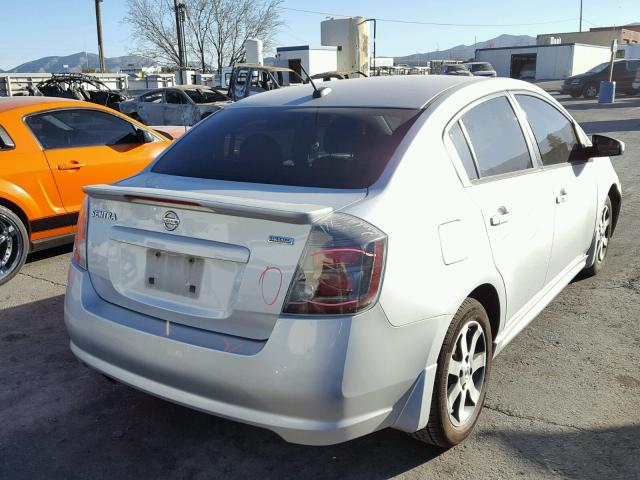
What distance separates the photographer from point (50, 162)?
5.56 meters

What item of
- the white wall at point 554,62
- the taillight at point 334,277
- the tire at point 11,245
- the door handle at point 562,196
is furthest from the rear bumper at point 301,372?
the white wall at point 554,62

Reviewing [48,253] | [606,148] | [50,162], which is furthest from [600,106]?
[50,162]

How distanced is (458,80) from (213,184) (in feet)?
4.86

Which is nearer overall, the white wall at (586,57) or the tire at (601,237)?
the tire at (601,237)

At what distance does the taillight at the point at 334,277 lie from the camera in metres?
2.23

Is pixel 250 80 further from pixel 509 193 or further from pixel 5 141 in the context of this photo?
pixel 509 193

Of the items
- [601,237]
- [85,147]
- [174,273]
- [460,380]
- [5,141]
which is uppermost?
[5,141]

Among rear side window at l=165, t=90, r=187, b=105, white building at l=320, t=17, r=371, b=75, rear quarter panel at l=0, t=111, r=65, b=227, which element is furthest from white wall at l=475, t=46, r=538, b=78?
rear quarter panel at l=0, t=111, r=65, b=227

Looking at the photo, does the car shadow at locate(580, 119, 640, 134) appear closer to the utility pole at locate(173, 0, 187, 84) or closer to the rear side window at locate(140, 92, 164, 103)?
the rear side window at locate(140, 92, 164, 103)

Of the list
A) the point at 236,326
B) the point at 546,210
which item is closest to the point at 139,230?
the point at 236,326

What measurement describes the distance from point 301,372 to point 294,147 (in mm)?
1258

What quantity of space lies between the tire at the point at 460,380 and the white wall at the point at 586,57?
195ft

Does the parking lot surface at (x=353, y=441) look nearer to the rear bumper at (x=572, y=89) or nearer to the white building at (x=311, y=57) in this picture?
the rear bumper at (x=572, y=89)

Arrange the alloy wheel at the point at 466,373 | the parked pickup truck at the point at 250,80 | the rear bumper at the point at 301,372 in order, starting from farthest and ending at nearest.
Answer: the parked pickup truck at the point at 250,80, the alloy wheel at the point at 466,373, the rear bumper at the point at 301,372
